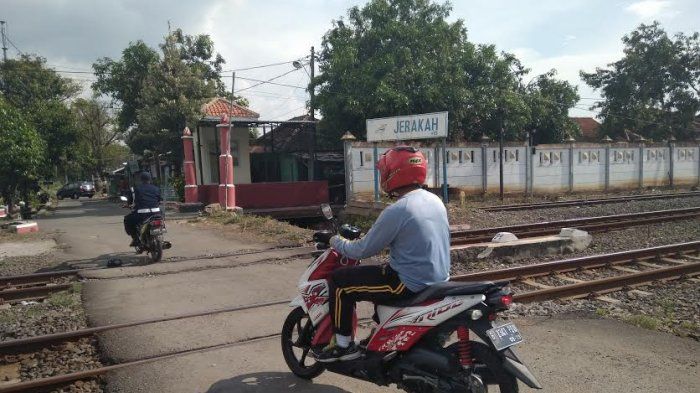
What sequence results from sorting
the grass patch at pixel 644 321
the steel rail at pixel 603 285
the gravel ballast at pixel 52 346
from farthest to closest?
the steel rail at pixel 603 285 → the grass patch at pixel 644 321 → the gravel ballast at pixel 52 346

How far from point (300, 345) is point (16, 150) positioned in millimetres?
18987

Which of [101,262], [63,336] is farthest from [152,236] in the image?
[63,336]

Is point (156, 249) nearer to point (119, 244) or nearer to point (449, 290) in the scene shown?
point (119, 244)

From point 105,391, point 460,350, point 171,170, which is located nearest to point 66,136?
point 171,170

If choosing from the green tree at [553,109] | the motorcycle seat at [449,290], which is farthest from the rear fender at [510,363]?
the green tree at [553,109]

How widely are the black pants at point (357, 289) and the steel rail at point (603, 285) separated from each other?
3.45 meters

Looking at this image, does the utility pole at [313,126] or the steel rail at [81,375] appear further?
the utility pole at [313,126]

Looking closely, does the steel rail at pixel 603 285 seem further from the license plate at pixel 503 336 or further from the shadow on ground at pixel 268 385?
the license plate at pixel 503 336

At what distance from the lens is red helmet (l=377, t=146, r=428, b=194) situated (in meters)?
3.42

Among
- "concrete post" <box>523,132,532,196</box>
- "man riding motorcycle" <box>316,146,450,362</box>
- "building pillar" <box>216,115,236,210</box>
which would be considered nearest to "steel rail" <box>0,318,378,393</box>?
"man riding motorcycle" <box>316,146,450,362</box>

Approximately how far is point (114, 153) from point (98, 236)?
55.7m

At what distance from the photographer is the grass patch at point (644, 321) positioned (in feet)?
17.6

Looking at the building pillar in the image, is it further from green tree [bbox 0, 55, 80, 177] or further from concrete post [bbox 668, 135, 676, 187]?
concrete post [bbox 668, 135, 676, 187]

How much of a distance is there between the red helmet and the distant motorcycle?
6715 mm
